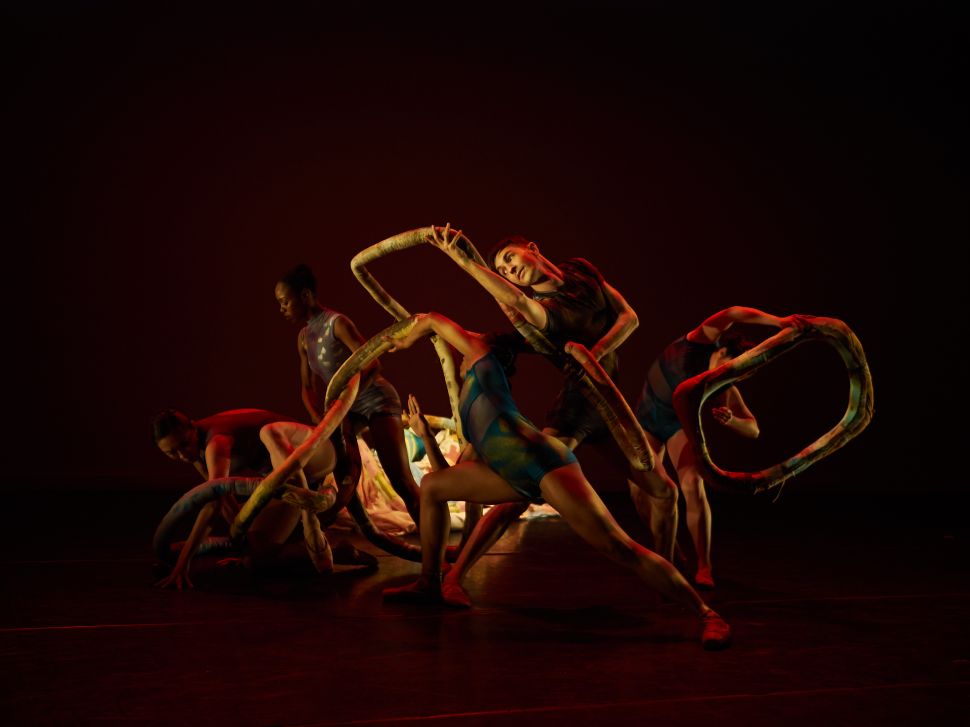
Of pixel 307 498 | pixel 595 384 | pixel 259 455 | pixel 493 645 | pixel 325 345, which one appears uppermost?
pixel 325 345

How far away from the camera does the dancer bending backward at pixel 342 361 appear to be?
15.7 feet

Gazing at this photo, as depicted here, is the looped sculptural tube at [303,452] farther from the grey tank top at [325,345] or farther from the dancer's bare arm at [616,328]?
the grey tank top at [325,345]

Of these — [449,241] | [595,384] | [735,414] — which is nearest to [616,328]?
[595,384]

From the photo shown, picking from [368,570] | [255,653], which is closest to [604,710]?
[255,653]

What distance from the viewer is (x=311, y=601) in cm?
372

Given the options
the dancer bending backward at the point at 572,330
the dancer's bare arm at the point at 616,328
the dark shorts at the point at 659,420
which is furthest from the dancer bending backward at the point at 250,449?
the dark shorts at the point at 659,420

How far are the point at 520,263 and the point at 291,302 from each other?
1584 millimetres

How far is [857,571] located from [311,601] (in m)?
2.50

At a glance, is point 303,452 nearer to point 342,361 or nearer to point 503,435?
point 503,435

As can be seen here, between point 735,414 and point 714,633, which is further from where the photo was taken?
point 735,414

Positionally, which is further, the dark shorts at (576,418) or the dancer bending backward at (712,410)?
the dancer bending backward at (712,410)

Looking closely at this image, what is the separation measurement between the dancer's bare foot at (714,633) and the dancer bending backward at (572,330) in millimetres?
738

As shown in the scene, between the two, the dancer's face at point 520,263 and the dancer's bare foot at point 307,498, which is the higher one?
the dancer's face at point 520,263

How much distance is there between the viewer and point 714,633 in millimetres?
3031
